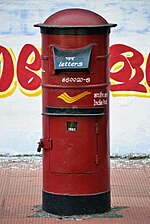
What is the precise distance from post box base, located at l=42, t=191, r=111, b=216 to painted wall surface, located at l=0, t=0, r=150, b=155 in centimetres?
320

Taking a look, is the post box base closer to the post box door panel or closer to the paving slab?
the paving slab

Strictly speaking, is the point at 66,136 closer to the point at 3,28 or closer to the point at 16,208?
the point at 16,208

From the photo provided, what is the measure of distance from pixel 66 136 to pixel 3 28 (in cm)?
368

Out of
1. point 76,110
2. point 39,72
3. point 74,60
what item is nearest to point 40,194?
point 76,110

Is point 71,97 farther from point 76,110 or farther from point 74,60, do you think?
point 74,60

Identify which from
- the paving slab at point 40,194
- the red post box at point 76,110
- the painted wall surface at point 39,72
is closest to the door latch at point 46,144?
the red post box at point 76,110

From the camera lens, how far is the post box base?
9359 millimetres

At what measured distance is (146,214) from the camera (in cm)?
964

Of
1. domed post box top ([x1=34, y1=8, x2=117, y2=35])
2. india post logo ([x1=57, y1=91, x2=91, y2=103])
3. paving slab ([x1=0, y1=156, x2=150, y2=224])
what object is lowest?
paving slab ([x1=0, y1=156, x2=150, y2=224])

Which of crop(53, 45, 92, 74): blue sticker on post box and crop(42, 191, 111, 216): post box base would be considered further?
crop(42, 191, 111, 216): post box base

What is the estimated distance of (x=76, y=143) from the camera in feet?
30.5

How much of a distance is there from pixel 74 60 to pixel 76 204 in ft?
5.53

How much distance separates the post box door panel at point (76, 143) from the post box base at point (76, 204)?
332mm

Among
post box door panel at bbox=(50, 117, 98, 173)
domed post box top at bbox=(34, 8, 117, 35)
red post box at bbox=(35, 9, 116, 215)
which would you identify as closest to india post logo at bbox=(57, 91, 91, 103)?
red post box at bbox=(35, 9, 116, 215)
